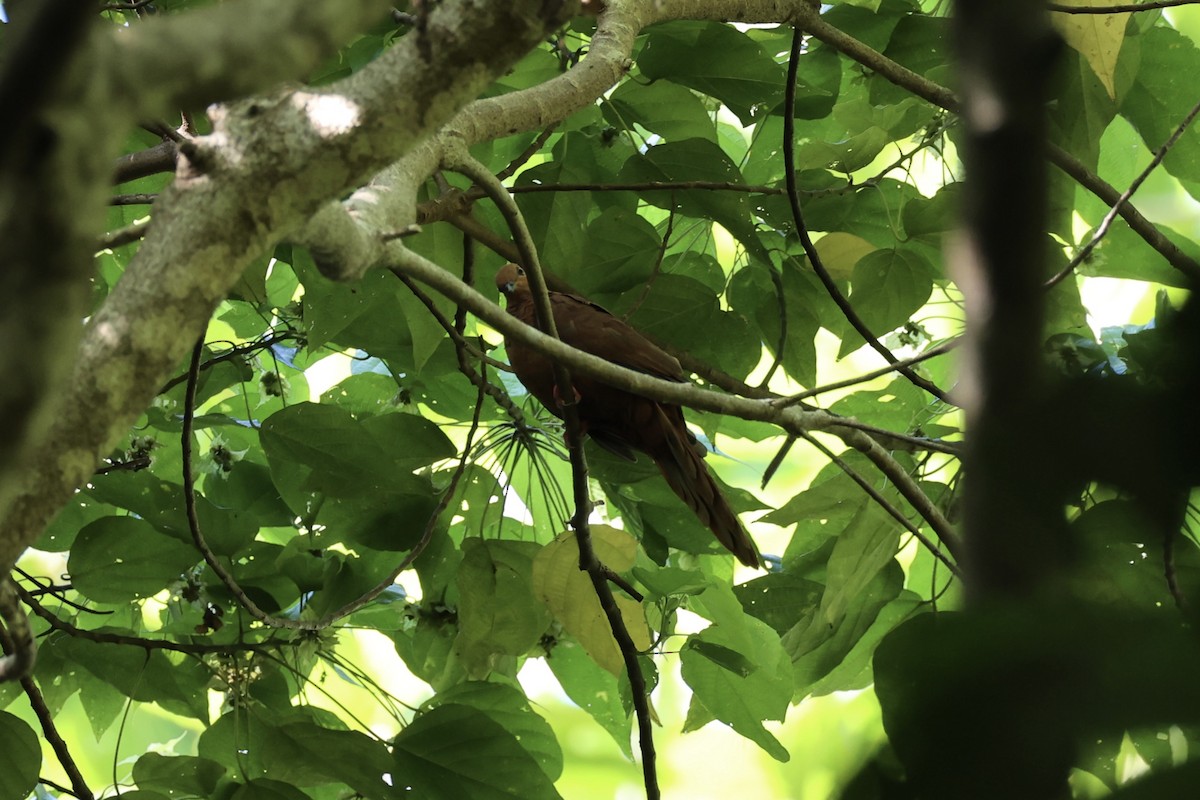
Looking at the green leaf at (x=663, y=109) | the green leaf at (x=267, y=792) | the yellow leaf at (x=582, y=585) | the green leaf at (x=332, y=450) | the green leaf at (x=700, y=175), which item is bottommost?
the green leaf at (x=267, y=792)

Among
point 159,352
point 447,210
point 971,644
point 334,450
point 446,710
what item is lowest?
point 971,644

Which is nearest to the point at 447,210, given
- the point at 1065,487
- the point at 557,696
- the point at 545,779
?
the point at 545,779

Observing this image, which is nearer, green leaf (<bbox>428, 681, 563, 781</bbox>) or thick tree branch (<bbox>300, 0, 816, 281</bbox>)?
thick tree branch (<bbox>300, 0, 816, 281</bbox>)

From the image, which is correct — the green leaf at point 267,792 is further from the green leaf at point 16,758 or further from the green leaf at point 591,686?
the green leaf at point 591,686

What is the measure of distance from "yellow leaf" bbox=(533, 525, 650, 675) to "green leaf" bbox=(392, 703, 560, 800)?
0.84 ft

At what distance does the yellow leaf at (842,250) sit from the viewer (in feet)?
7.69

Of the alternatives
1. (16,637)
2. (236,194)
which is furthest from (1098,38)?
(16,637)

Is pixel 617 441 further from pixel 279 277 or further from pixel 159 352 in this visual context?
pixel 159 352

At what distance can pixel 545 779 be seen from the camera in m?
2.04

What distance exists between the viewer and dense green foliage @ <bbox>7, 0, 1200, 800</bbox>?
2006 mm

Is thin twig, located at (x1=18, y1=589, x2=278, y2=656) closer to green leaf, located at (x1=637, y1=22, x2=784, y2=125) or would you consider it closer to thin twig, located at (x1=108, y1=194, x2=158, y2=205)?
thin twig, located at (x1=108, y1=194, x2=158, y2=205)

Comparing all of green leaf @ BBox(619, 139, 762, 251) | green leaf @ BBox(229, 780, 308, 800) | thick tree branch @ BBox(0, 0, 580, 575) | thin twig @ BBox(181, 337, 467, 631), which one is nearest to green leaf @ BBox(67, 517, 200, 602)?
thin twig @ BBox(181, 337, 467, 631)

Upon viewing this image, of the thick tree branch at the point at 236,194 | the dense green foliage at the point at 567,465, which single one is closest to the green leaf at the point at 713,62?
the dense green foliage at the point at 567,465

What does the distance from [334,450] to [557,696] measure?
2.42m
